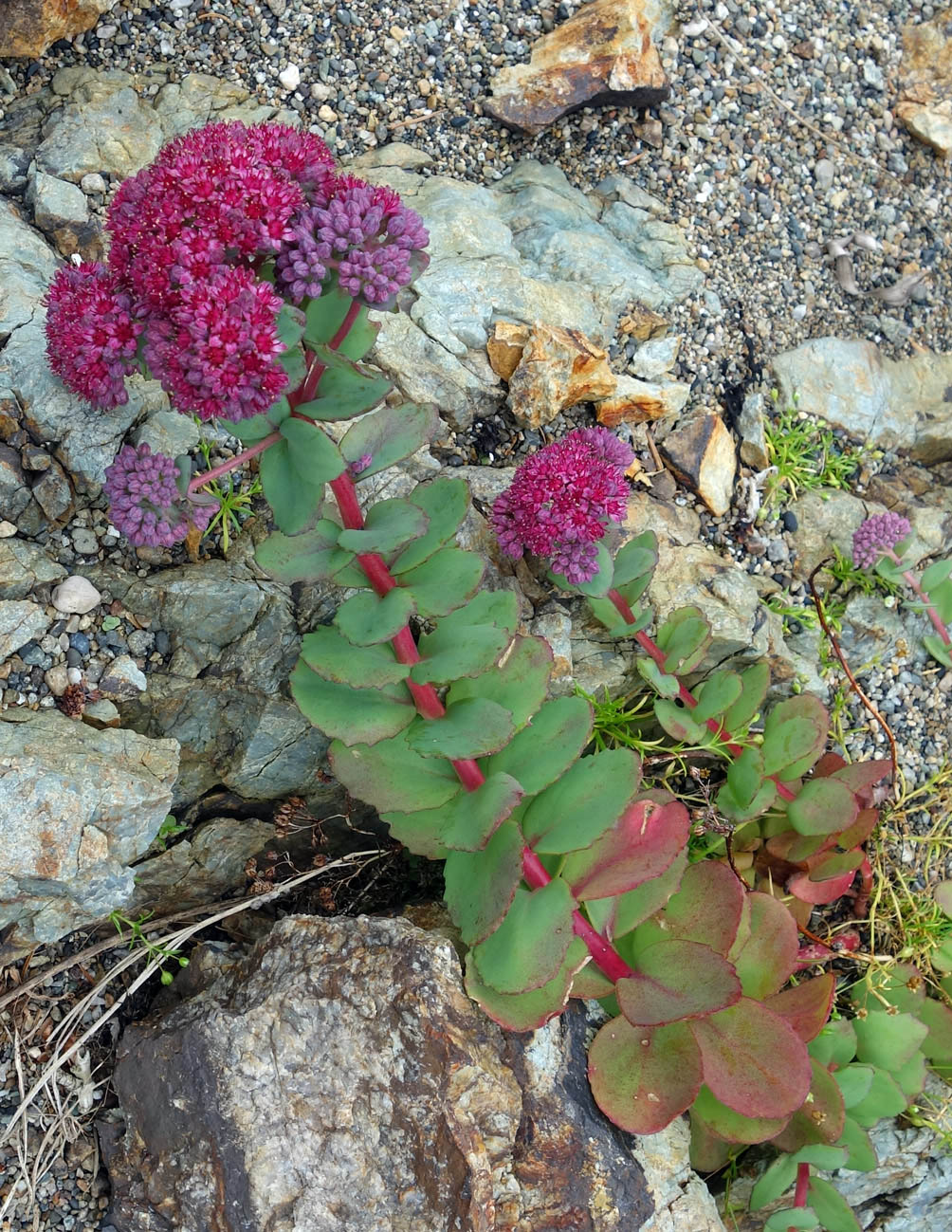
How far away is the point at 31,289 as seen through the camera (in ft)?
10.7

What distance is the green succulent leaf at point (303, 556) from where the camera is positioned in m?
2.70

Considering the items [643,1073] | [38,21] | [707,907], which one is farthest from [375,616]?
[38,21]

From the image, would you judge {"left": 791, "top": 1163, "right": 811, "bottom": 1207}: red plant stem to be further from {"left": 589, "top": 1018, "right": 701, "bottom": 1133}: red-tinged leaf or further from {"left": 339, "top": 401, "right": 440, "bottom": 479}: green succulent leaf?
{"left": 339, "top": 401, "right": 440, "bottom": 479}: green succulent leaf

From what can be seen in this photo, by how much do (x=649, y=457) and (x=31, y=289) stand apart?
7.02 feet

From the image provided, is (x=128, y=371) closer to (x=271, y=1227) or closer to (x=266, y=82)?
(x=266, y=82)

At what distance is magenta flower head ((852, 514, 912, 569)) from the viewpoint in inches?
153

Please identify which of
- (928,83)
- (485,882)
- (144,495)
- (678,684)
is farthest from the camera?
(928,83)

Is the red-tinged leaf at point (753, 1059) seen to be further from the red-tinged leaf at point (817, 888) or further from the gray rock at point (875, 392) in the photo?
the gray rock at point (875, 392)

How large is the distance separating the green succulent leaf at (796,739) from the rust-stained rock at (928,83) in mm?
2868

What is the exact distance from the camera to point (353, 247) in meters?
2.38

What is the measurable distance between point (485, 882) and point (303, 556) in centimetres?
99

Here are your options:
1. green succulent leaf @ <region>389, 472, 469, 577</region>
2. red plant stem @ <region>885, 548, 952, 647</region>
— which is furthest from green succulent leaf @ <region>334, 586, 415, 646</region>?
red plant stem @ <region>885, 548, 952, 647</region>

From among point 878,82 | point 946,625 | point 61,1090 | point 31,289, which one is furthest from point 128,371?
point 878,82

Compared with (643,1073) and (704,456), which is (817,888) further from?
(704,456)
